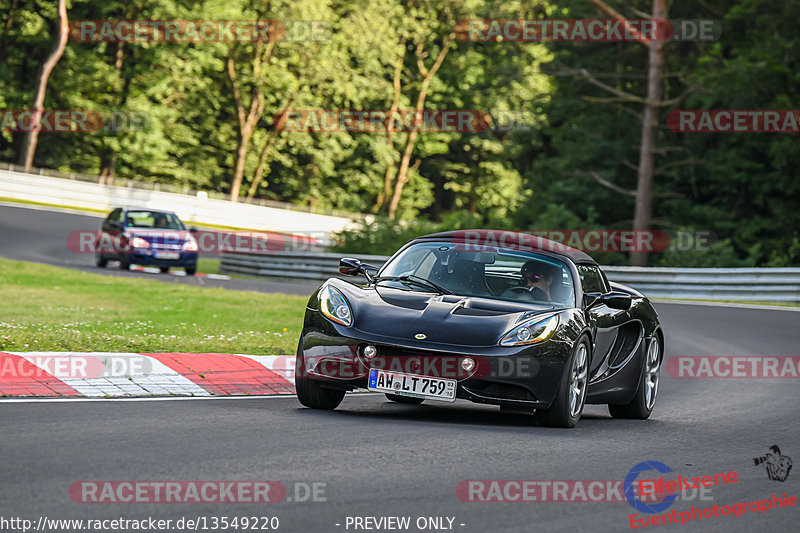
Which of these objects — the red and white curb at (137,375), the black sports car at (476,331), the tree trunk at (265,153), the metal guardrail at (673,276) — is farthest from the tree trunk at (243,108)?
the black sports car at (476,331)

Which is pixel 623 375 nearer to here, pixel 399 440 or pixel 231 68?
pixel 399 440

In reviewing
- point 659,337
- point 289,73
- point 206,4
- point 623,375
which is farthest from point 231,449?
point 289,73

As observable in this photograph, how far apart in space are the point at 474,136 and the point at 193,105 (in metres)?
18.5

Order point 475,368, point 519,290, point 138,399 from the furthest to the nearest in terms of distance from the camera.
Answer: point 519,290, point 138,399, point 475,368

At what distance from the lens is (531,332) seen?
7.94 m

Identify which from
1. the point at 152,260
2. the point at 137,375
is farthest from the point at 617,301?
the point at 152,260

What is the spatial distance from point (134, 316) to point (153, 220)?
46.7 ft

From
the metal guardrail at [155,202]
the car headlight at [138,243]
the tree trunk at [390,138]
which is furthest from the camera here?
the tree trunk at [390,138]

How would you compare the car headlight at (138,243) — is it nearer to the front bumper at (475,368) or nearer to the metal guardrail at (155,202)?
the metal guardrail at (155,202)

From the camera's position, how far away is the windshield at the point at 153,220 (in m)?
27.9

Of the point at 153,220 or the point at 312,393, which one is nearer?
the point at 312,393

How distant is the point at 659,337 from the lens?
33.8ft

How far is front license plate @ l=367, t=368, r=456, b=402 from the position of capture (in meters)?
7.75

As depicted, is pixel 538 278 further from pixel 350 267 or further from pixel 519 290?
pixel 350 267
